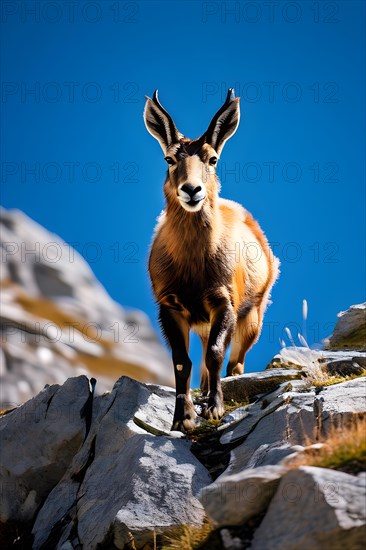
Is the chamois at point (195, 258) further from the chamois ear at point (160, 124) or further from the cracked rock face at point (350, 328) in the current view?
the cracked rock face at point (350, 328)

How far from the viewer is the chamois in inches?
418

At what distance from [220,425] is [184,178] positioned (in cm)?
341

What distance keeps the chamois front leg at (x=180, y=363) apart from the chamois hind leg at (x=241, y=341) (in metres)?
2.59

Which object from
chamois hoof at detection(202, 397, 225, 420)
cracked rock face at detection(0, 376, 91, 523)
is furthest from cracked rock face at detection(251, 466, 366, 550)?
cracked rock face at detection(0, 376, 91, 523)

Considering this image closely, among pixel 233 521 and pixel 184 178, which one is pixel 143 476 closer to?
pixel 233 521

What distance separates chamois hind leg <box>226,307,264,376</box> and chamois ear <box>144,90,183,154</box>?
348cm

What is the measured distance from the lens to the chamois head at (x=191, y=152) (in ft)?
35.7

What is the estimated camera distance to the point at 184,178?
10.9 metres

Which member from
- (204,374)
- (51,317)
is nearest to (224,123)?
(204,374)

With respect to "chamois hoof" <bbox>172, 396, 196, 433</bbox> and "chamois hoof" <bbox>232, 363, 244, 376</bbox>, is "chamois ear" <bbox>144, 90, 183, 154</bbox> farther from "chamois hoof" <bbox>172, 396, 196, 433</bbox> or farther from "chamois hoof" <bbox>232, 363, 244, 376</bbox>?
"chamois hoof" <bbox>232, 363, 244, 376</bbox>

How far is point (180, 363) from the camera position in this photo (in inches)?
418

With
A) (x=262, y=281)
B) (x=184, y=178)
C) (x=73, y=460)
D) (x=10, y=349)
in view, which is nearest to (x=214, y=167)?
(x=184, y=178)

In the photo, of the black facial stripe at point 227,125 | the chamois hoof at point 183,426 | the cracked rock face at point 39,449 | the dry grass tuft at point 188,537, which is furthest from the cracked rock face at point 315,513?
the black facial stripe at point 227,125

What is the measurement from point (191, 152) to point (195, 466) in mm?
4641
